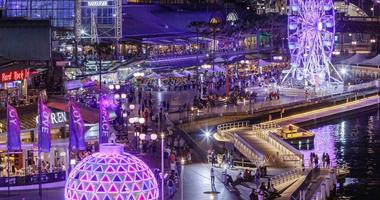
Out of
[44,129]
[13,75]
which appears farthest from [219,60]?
[44,129]

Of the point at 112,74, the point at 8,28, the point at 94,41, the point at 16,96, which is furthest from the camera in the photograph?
the point at 94,41

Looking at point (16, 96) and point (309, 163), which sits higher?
point (16, 96)

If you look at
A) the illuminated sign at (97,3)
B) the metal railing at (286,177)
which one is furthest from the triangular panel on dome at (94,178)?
the illuminated sign at (97,3)

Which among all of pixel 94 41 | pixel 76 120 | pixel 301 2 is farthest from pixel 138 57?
pixel 76 120

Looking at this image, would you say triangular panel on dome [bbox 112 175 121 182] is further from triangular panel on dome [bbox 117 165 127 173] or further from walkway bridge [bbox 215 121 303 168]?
walkway bridge [bbox 215 121 303 168]

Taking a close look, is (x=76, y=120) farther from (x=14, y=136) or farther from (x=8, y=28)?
(x=8, y=28)

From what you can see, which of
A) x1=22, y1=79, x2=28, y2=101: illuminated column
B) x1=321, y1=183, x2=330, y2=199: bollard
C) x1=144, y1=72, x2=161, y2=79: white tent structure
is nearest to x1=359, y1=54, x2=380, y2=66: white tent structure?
x1=144, y1=72, x2=161, y2=79: white tent structure

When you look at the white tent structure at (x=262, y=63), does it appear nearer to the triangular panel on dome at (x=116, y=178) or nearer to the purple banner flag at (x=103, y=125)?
the purple banner flag at (x=103, y=125)
